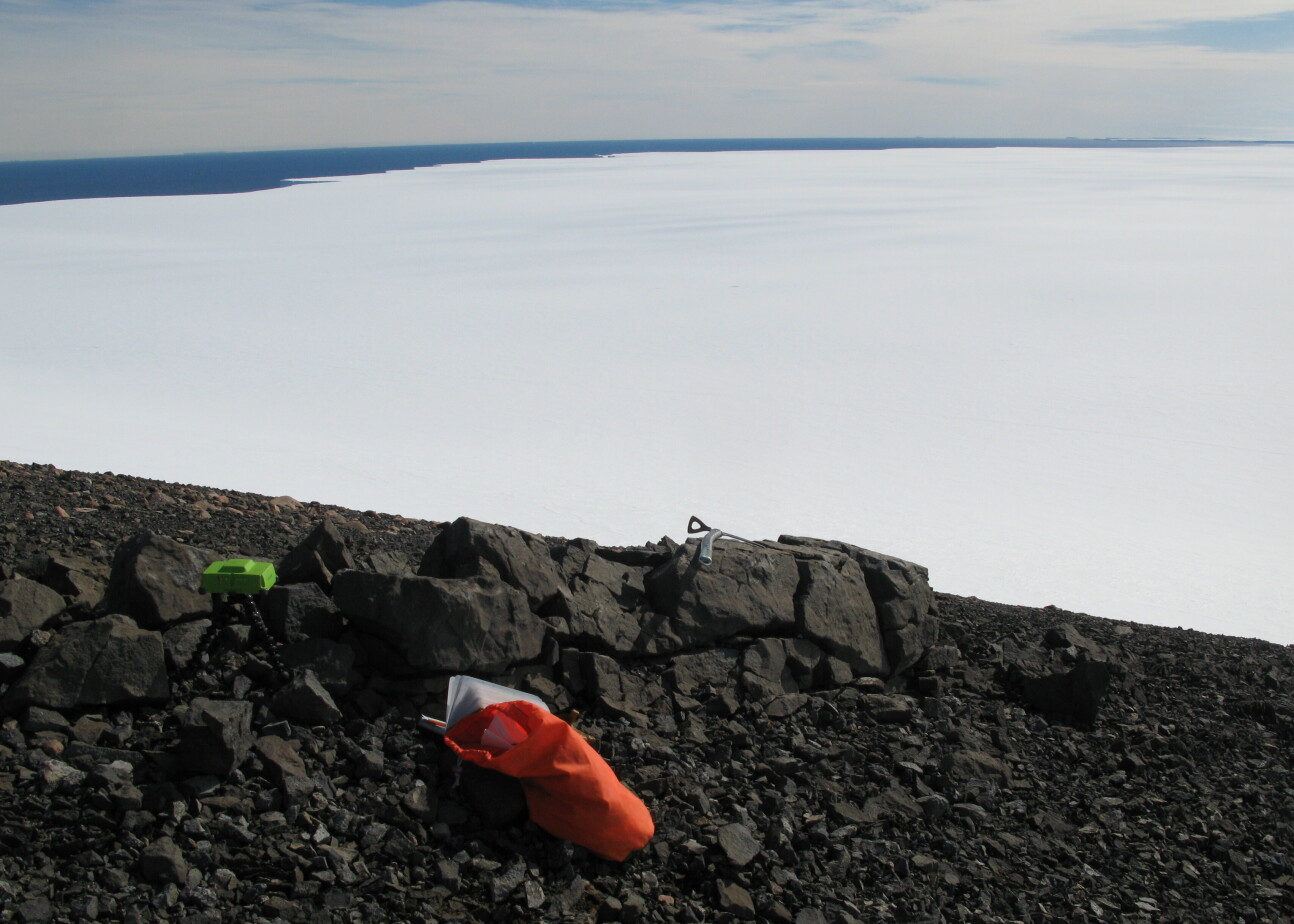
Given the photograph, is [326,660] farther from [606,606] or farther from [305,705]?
[606,606]

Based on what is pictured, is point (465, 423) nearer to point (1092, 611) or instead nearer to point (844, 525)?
point (844, 525)

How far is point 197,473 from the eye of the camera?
35.3ft

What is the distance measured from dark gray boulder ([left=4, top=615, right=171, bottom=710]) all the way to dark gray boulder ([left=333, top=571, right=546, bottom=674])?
0.74 meters

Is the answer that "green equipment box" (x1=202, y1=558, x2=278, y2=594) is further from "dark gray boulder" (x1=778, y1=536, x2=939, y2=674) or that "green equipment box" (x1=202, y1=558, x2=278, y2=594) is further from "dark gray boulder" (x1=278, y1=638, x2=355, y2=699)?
"dark gray boulder" (x1=778, y1=536, x2=939, y2=674)

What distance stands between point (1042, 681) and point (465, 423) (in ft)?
31.1

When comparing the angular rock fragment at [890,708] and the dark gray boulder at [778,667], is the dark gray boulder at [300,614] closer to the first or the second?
the dark gray boulder at [778,667]

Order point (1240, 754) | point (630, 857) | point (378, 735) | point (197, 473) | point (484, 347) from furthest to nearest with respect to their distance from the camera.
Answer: point (484, 347) < point (197, 473) < point (1240, 754) < point (378, 735) < point (630, 857)

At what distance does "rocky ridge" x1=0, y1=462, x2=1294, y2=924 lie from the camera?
10.7ft

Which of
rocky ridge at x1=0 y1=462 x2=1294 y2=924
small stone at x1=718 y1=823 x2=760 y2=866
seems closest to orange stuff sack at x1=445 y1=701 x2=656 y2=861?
rocky ridge at x1=0 y1=462 x2=1294 y2=924

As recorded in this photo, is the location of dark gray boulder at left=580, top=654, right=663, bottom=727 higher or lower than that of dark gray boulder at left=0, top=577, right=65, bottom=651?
lower

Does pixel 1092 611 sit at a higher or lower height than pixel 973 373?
lower

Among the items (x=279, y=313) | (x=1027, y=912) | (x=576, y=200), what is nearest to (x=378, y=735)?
(x=1027, y=912)

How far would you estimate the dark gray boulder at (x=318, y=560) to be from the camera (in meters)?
4.52

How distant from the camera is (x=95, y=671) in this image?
3.73 meters
